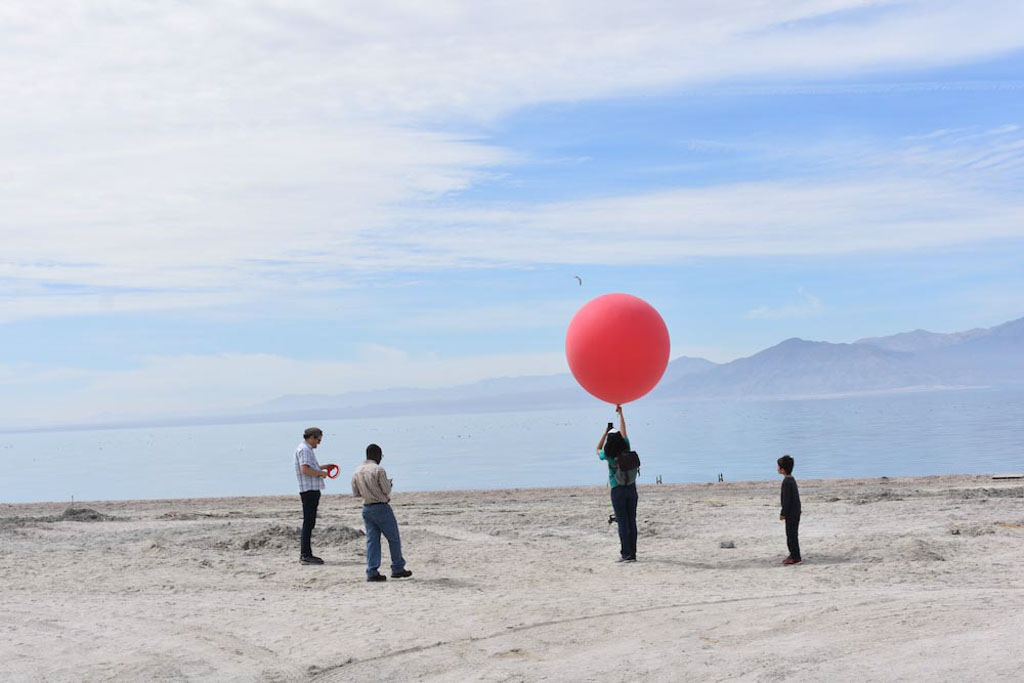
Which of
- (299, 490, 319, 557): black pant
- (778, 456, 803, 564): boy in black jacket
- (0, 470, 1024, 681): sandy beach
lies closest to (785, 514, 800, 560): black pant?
(778, 456, 803, 564): boy in black jacket

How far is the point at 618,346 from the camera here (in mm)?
12883

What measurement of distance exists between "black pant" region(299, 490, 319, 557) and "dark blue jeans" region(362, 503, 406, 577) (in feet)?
4.62

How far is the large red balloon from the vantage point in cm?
1291

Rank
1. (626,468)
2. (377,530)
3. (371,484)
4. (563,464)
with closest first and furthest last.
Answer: (371,484) < (377,530) < (626,468) < (563,464)

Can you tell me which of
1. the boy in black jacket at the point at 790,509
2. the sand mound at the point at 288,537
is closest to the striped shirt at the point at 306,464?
the sand mound at the point at 288,537

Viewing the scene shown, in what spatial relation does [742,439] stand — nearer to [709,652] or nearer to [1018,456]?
[1018,456]

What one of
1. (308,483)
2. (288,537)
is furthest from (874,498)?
(308,483)

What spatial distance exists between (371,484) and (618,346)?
3.39 metres

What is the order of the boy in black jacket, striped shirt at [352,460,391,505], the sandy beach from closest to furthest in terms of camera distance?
the sandy beach, striped shirt at [352,460,391,505], the boy in black jacket

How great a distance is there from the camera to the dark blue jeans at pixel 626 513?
13.4 metres

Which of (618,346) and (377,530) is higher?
(618,346)

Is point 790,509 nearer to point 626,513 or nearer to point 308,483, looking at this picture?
point 626,513

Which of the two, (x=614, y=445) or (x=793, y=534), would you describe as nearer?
(x=793, y=534)

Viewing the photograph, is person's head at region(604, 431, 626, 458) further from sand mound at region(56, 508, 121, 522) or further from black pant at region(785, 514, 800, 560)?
sand mound at region(56, 508, 121, 522)
